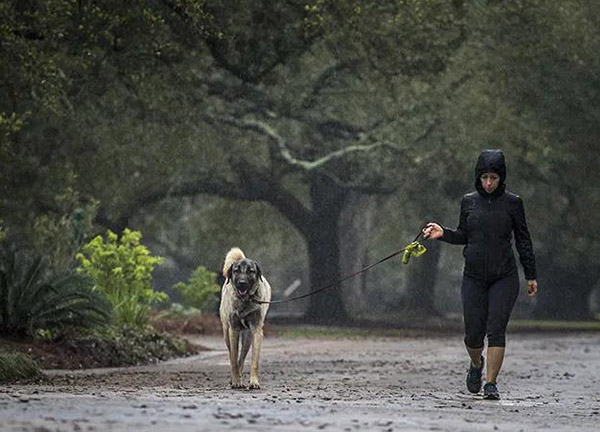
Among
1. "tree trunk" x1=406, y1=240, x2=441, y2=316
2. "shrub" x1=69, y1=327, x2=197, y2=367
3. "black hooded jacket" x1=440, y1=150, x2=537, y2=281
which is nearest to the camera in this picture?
"black hooded jacket" x1=440, y1=150, x2=537, y2=281

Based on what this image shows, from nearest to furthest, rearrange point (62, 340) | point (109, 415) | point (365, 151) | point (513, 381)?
point (109, 415), point (513, 381), point (62, 340), point (365, 151)

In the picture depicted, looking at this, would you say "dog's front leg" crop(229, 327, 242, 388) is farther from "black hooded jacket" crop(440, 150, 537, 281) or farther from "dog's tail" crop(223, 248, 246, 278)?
"black hooded jacket" crop(440, 150, 537, 281)

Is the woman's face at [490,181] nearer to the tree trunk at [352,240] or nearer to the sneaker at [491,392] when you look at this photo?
the sneaker at [491,392]

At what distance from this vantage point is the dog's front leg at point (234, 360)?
15859 millimetres

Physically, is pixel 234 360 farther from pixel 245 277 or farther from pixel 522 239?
pixel 522 239

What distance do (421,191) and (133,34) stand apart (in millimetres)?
20596

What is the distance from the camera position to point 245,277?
52.3ft

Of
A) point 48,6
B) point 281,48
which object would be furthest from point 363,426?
point 281,48

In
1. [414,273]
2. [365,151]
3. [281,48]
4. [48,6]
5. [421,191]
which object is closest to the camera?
[48,6]

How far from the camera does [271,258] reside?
7906cm

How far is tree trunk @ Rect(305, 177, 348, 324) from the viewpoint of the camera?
157 ft

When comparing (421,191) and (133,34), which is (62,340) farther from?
(421,191)

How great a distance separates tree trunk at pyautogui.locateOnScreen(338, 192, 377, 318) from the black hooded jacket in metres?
33.1

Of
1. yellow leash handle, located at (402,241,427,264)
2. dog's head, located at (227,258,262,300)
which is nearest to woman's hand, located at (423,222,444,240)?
yellow leash handle, located at (402,241,427,264)
